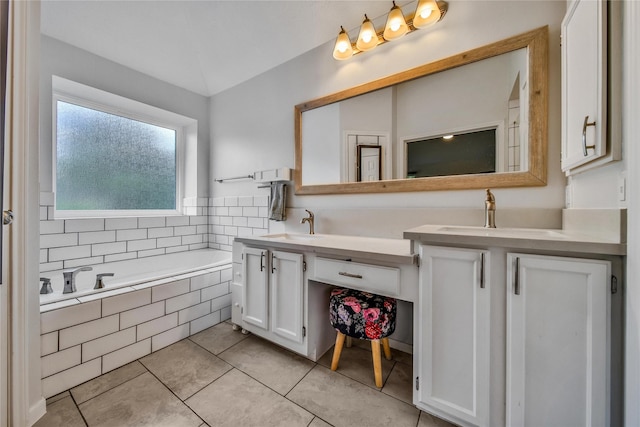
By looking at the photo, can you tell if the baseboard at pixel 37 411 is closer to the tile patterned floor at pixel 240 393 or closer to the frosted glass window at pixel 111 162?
the tile patterned floor at pixel 240 393

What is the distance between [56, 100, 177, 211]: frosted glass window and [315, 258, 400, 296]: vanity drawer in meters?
2.25

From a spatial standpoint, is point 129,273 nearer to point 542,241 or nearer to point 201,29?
point 201,29

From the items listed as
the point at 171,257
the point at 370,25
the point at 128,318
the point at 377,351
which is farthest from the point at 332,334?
the point at 370,25

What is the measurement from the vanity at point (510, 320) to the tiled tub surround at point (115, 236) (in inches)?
83.6

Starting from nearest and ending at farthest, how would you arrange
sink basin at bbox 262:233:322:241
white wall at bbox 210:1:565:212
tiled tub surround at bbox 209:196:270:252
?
white wall at bbox 210:1:565:212 → sink basin at bbox 262:233:322:241 → tiled tub surround at bbox 209:196:270:252

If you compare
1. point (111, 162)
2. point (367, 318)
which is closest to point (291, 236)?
point (367, 318)

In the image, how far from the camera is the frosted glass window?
6.81 feet

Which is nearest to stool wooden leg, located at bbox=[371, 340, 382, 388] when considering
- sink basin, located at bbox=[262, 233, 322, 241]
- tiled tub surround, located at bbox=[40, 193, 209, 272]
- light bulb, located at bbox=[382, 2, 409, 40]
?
sink basin, located at bbox=[262, 233, 322, 241]

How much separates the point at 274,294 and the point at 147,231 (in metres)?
1.70

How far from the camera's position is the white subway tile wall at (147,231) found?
189 cm

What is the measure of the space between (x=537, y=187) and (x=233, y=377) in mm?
1988

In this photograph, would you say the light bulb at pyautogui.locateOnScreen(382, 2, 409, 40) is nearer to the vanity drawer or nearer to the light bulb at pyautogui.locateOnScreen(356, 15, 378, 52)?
the light bulb at pyautogui.locateOnScreen(356, 15, 378, 52)

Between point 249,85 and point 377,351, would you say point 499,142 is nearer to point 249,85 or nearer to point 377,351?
point 377,351

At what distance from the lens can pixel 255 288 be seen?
66.4 inches
